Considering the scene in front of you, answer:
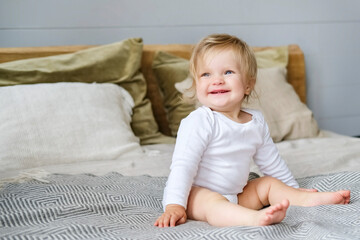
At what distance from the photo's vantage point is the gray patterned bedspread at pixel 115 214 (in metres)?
0.82

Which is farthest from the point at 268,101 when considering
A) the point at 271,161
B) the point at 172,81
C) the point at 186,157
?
the point at 186,157

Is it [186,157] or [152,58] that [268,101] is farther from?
[186,157]

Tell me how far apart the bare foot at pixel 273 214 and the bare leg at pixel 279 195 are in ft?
0.83

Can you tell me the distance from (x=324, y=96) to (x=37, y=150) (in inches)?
74.6

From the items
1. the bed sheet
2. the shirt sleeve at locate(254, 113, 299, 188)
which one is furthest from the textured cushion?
the shirt sleeve at locate(254, 113, 299, 188)

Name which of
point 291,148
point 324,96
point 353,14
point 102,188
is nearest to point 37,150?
point 102,188

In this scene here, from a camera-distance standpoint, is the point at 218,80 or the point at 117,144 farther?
the point at 117,144

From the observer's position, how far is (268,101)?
2107mm

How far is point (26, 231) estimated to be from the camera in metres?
0.85

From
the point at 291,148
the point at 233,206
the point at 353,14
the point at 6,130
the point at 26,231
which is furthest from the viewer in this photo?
the point at 353,14

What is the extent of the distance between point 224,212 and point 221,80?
36 cm

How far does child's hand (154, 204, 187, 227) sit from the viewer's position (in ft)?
3.12

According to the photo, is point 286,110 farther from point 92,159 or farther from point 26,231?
point 26,231

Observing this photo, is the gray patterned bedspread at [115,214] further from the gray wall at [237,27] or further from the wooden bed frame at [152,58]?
the gray wall at [237,27]
